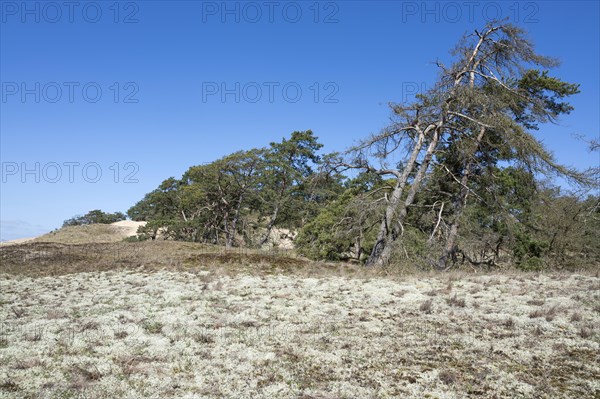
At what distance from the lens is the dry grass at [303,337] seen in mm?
5207

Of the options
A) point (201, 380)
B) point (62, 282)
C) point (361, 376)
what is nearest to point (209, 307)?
point (201, 380)

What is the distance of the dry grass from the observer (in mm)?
5207

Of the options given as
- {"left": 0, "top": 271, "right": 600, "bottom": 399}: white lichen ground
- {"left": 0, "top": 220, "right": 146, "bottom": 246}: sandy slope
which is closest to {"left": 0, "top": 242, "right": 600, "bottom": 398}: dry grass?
{"left": 0, "top": 271, "right": 600, "bottom": 399}: white lichen ground

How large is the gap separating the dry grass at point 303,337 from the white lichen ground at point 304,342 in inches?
1.1

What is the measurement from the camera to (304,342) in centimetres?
681

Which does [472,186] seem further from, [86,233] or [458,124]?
[86,233]

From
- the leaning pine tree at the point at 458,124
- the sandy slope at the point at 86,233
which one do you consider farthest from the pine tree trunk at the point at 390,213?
the sandy slope at the point at 86,233

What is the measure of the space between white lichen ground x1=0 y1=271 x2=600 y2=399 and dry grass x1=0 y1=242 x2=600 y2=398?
3 centimetres

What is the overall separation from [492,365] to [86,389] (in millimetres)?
5253

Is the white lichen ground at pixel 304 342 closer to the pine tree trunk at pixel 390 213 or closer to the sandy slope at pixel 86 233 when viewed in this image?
the pine tree trunk at pixel 390 213

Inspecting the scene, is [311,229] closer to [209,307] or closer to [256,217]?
[209,307]

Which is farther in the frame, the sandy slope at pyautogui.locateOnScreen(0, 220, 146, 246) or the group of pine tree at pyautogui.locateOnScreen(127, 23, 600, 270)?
the sandy slope at pyautogui.locateOnScreen(0, 220, 146, 246)

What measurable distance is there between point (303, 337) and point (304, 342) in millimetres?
254

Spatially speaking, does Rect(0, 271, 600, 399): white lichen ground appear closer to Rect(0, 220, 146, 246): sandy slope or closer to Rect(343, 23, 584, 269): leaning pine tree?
Rect(343, 23, 584, 269): leaning pine tree
